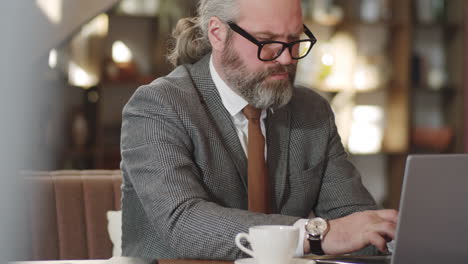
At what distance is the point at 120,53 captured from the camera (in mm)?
3695

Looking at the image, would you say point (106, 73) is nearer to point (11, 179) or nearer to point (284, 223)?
point (284, 223)

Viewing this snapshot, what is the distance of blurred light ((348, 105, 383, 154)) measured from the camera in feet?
13.6

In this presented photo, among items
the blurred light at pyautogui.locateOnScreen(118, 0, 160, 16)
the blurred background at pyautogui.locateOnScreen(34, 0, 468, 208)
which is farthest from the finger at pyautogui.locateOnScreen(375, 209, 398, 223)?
the blurred light at pyautogui.locateOnScreen(118, 0, 160, 16)

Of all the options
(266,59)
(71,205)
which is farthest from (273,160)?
→ (71,205)

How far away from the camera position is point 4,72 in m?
0.14

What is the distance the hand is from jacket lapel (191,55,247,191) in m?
0.41

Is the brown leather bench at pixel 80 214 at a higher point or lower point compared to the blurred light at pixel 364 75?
lower

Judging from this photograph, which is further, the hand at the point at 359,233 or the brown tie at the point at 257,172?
the brown tie at the point at 257,172

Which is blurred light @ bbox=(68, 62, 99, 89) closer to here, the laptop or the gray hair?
the gray hair

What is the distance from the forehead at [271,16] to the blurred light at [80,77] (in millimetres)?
2350

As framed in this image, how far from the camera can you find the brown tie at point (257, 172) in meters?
1.38

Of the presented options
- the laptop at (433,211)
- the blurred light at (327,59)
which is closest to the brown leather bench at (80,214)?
the laptop at (433,211)

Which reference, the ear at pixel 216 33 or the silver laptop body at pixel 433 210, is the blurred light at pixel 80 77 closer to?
the ear at pixel 216 33

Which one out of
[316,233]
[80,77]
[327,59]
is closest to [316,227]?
[316,233]
